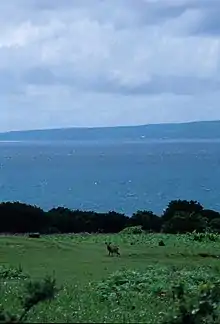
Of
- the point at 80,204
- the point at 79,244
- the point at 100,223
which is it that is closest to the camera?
the point at 79,244

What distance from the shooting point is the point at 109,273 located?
58.4ft

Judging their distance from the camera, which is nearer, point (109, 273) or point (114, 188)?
point (109, 273)

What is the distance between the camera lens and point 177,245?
25.9 m

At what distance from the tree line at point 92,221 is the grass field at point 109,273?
5674 millimetres

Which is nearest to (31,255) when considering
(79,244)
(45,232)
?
(79,244)

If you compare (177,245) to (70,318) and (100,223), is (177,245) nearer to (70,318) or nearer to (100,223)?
(100,223)

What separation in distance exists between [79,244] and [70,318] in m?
14.8

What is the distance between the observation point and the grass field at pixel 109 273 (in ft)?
38.0

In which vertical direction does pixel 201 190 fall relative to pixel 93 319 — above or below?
above

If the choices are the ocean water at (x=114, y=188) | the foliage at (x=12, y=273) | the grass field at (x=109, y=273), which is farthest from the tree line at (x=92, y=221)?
A: the ocean water at (x=114, y=188)

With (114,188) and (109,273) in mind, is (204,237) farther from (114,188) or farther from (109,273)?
(114,188)

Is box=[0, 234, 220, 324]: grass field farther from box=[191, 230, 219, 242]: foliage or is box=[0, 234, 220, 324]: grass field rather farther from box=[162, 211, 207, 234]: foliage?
box=[162, 211, 207, 234]: foliage

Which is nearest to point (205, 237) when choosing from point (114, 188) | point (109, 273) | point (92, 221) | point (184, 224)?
point (184, 224)

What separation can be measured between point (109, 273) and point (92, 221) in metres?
19.7
